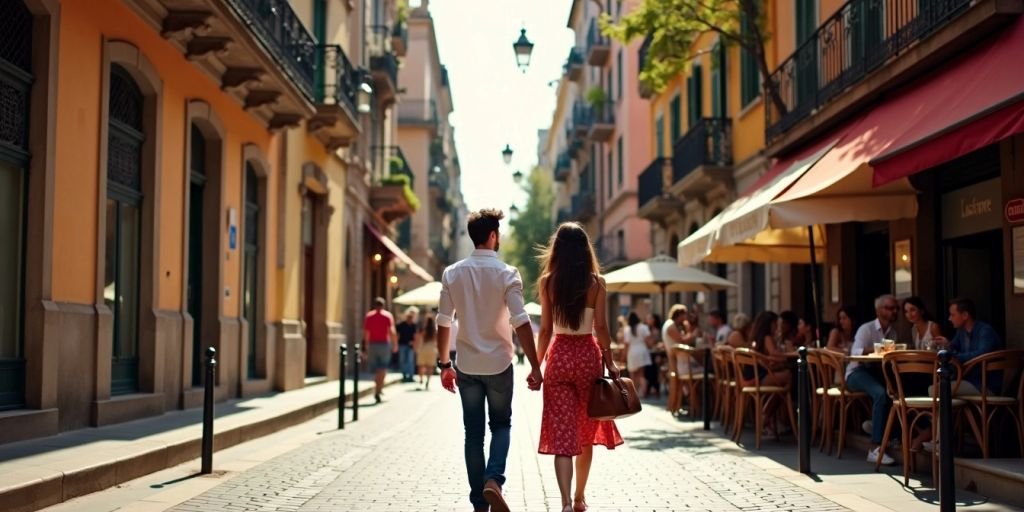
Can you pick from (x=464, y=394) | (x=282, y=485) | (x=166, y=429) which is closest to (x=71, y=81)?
(x=166, y=429)

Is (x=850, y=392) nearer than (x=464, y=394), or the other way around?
(x=464, y=394)

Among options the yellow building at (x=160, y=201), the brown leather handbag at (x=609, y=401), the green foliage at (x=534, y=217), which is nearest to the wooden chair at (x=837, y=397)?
the brown leather handbag at (x=609, y=401)

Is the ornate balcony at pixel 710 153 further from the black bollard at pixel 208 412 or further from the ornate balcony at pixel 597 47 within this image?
the ornate balcony at pixel 597 47

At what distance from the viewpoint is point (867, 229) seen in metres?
15.7

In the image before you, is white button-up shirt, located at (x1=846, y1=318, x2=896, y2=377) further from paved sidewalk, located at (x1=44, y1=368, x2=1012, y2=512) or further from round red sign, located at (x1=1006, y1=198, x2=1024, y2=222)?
round red sign, located at (x1=1006, y1=198, x2=1024, y2=222)

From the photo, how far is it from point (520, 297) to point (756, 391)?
5.60 m

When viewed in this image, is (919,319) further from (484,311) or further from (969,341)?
(484,311)

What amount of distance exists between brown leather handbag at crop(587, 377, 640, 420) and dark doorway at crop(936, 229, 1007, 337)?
5.86 m

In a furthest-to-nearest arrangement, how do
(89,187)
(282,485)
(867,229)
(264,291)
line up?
(264,291) → (867,229) → (89,187) → (282,485)

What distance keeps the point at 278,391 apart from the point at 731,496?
42.7 feet

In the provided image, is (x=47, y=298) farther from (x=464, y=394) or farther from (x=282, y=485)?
(x=464, y=394)

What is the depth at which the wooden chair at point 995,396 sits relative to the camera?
9.23 metres

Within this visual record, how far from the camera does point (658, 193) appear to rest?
31.6 m

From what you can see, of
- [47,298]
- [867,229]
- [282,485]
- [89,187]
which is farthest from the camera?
[867,229]
